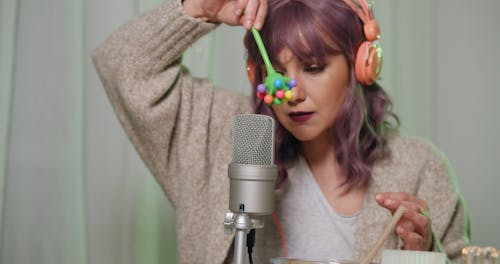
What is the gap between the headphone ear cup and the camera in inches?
42.2

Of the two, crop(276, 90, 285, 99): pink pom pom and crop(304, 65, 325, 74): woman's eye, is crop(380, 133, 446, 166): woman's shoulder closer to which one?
crop(304, 65, 325, 74): woman's eye

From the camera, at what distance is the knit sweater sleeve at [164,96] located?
1.12 metres

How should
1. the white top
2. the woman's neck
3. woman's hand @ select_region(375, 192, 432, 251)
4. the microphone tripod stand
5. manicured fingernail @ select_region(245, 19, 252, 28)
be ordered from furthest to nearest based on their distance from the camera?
the woman's neck → the white top → manicured fingernail @ select_region(245, 19, 252, 28) → woman's hand @ select_region(375, 192, 432, 251) → the microphone tripod stand

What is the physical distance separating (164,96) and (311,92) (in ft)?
0.99

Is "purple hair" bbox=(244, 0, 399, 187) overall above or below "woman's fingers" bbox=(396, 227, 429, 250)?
above

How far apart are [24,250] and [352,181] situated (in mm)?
724

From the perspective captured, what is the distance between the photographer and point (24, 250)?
4.09ft

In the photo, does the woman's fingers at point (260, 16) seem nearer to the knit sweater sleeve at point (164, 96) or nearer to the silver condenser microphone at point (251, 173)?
the knit sweater sleeve at point (164, 96)

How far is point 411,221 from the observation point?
3.10 ft

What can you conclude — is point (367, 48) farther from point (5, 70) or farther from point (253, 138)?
point (5, 70)

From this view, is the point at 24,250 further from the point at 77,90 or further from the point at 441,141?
the point at 441,141

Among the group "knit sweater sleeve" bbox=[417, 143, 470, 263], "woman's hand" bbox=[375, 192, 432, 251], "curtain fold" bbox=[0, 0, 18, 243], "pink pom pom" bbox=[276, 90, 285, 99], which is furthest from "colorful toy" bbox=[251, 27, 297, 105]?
"curtain fold" bbox=[0, 0, 18, 243]

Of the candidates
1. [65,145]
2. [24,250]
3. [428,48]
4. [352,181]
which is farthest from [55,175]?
[428,48]

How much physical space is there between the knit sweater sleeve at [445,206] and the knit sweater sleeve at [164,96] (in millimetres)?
424
